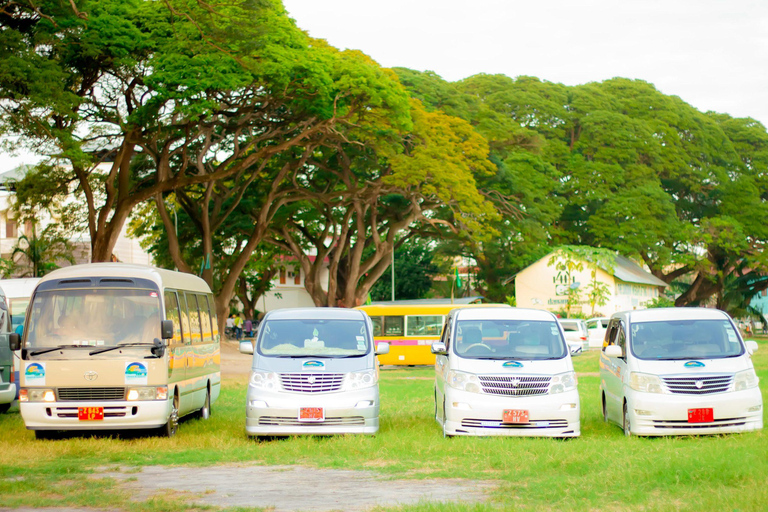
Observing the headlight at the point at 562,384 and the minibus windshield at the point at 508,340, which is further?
the minibus windshield at the point at 508,340

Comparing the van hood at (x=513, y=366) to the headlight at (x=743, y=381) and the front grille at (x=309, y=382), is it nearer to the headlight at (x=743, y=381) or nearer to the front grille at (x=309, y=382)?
the front grille at (x=309, y=382)

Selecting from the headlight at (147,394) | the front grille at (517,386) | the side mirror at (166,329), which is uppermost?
the side mirror at (166,329)

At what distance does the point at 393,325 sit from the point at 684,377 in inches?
929

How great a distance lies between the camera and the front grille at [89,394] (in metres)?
13.2

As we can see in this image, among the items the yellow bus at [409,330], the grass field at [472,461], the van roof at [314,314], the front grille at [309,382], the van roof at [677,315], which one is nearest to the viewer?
the grass field at [472,461]

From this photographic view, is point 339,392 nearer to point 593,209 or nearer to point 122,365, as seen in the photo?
point 122,365

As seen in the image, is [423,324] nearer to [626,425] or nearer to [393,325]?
[393,325]

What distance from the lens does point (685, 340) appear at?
13.5m

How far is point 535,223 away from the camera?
4769cm

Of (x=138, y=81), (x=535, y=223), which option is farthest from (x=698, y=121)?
(x=138, y=81)

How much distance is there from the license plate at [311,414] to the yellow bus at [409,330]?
22606mm

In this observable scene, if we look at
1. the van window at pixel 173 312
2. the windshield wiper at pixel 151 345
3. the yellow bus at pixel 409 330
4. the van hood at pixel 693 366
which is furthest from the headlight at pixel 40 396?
the yellow bus at pixel 409 330

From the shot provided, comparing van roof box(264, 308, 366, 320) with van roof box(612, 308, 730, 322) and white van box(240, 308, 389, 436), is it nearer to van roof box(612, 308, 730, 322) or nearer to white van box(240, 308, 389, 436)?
white van box(240, 308, 389, 436)

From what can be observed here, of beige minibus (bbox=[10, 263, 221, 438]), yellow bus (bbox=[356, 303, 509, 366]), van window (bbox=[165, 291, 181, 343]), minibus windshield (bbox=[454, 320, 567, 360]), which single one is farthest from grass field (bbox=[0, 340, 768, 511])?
yellow bus (bbox=[356, 303, 509, 366])
